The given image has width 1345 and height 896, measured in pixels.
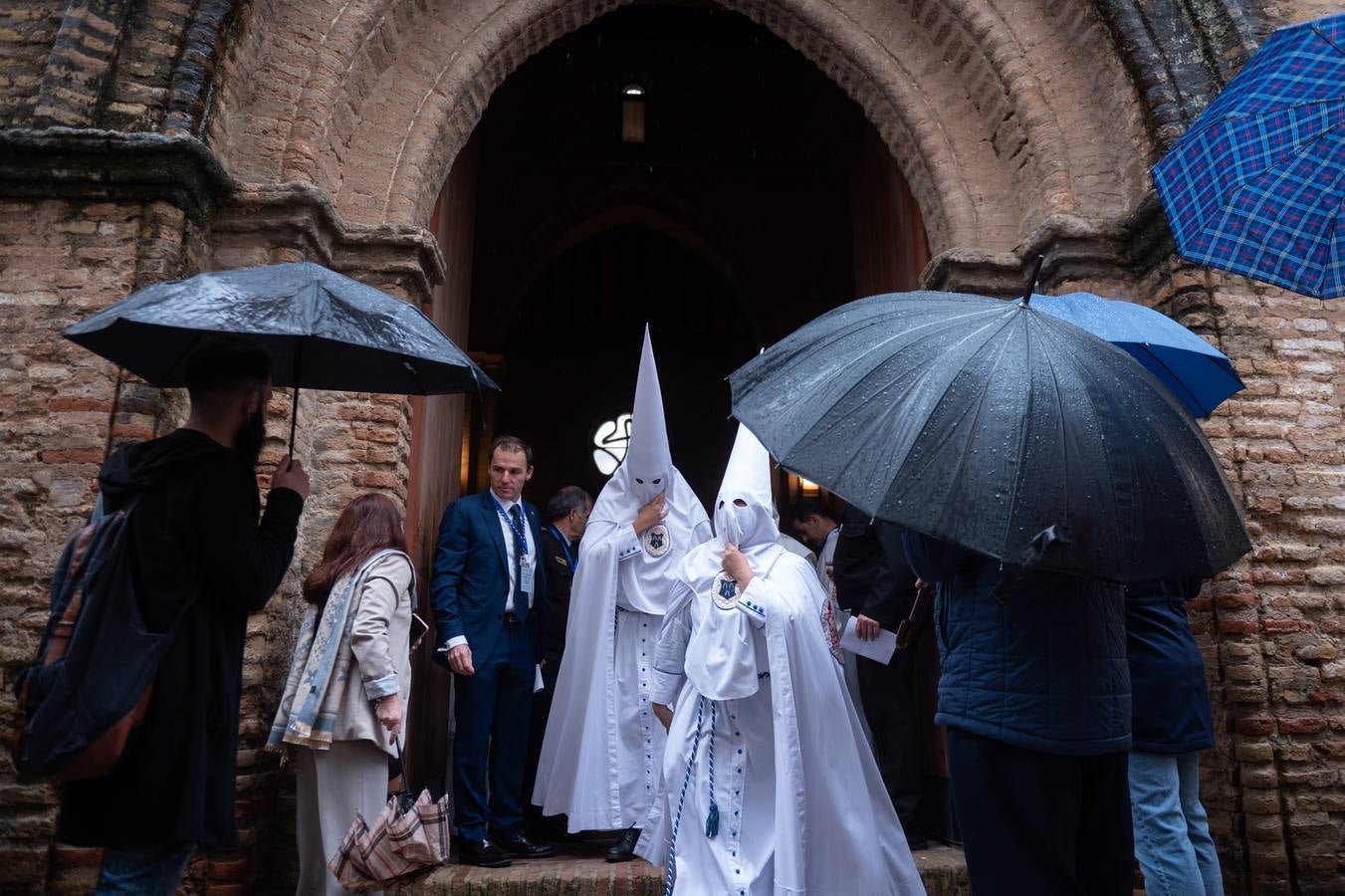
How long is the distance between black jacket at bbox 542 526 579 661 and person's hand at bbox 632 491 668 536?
58cm

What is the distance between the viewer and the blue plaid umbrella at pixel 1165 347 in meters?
3.22

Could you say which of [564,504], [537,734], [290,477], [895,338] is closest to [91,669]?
[290,477]

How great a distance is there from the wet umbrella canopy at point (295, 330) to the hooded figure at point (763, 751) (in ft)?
4.74

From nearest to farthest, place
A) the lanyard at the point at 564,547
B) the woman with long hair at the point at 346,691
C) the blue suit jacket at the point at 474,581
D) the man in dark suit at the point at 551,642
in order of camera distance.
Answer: the woman with long hair at the point at 346,691 < the blue suit jacket at the point at 474,581 < the man in dark suit at the point at 551,642 < the lanyard at the point at 564,547

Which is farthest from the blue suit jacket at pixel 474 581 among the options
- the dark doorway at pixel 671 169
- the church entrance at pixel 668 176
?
the dark doorway at pixel 671 169

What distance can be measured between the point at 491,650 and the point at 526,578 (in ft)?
1.37

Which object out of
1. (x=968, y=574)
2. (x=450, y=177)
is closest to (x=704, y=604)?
(x=968, y=574)

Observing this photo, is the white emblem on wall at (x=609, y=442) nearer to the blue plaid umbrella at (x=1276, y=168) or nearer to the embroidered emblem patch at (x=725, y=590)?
the embroidered emblem patch at (x=725, y=590)

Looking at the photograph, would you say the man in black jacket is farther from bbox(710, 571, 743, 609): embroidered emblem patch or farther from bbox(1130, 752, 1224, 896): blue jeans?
bbox(1130, 752, 1224, 896): blue jeans

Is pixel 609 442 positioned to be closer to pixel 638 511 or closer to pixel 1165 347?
pixel 638 511

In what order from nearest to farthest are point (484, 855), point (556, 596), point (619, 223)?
point (484, 855) → point (556, 596) → point (619, 223)

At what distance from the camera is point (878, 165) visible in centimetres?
768

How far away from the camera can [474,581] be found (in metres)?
4.97

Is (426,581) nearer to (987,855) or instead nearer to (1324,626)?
(987,855)
